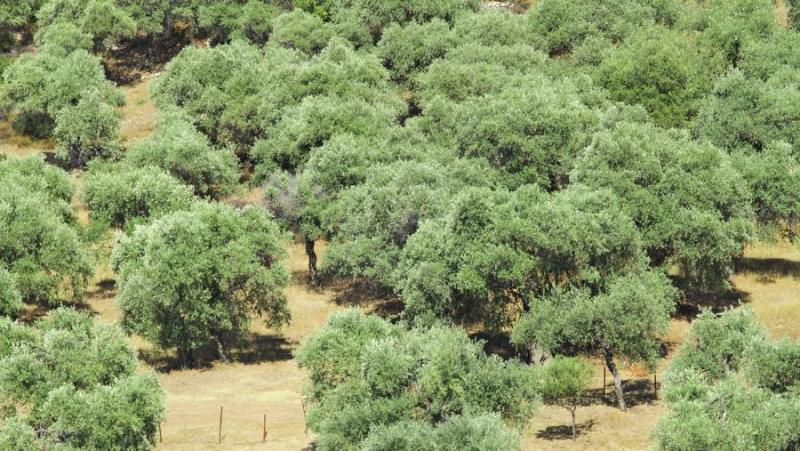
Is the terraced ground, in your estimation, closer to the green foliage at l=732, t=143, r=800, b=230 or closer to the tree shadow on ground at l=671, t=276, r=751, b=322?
the tree shadow on ground at l=671, t=276, r=751, b=322

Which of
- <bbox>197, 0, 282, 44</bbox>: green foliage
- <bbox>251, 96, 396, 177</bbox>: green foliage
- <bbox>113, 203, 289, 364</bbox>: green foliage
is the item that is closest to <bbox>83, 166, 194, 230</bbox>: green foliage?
<bbox>113, 203, 289, 364</bbox>: green foliage

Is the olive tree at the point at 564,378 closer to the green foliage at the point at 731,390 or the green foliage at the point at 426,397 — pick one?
the green foliage at the point at 426,397

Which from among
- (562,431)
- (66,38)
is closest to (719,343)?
(562,431)

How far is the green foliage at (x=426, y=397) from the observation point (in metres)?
63.5

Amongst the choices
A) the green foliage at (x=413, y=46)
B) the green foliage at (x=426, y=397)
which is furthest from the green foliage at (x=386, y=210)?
the green foliage at (x=413, y=46)

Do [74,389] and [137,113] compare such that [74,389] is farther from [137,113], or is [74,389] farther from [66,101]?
[137,113]

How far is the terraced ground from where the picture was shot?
8012 cm

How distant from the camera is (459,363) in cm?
6812

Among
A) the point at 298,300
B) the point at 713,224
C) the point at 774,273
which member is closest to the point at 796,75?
the point at 774,273

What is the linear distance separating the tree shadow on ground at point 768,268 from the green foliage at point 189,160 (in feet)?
157

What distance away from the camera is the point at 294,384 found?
93188mm

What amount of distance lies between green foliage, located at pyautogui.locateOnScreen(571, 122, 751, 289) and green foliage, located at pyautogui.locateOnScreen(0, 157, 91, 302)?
39.8m

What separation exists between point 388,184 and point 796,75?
45546 mm

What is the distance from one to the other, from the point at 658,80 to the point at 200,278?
193 ft
